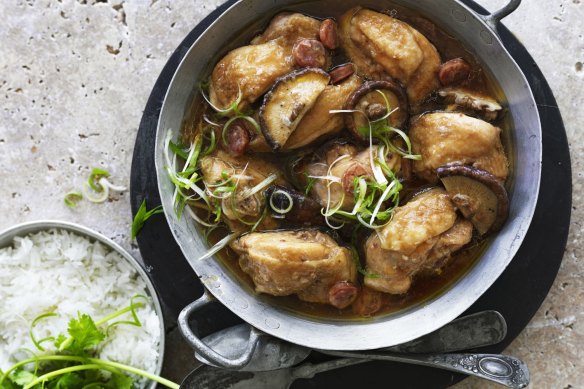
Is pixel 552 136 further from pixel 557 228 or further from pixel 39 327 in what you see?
pixel 39 327

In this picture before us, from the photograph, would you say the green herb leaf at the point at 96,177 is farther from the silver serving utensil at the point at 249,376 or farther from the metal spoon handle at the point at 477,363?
the metal spoon handle at the point at 477,363

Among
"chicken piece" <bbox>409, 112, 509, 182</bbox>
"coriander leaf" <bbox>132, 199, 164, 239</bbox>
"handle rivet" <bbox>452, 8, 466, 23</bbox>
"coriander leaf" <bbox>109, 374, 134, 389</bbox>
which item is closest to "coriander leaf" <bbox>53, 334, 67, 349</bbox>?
"coriander leaf" <bbox>109, 374, 134, 389</bbox>

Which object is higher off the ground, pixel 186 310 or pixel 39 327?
pixel 186 310

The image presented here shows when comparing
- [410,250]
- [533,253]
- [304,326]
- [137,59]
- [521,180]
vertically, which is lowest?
[304,326]

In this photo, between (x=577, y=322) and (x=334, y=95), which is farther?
(x=577, y=322)

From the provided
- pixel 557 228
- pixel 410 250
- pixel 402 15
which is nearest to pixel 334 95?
pixel 402 15

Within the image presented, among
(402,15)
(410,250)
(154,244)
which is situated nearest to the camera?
(410,250)

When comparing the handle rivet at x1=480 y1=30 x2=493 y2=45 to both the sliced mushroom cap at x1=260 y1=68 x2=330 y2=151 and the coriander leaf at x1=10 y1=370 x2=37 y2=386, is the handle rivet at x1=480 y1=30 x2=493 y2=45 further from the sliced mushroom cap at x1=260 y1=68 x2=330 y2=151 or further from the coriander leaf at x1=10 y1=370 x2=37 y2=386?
the coriander leaf at x1=10 y1=370 x2=37 y2=386
